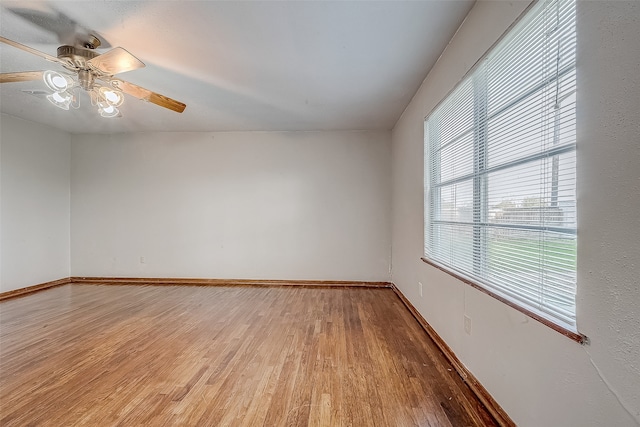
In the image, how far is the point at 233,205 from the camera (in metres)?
4.52

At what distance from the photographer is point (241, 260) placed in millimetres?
4500

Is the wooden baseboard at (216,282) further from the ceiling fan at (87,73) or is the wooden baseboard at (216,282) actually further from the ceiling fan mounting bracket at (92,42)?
the ceiling fan mounting bracket at (92,42)

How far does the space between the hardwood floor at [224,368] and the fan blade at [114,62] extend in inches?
85.8

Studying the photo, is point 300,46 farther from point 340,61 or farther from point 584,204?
point 584,204

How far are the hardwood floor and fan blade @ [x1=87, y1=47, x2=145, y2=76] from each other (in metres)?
2.18

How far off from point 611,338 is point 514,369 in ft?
1.96

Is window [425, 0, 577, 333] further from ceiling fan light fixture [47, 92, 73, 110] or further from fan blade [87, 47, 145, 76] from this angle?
ceiling fan light fixture [47, 92, 73, 110]

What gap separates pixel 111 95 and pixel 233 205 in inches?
94.3

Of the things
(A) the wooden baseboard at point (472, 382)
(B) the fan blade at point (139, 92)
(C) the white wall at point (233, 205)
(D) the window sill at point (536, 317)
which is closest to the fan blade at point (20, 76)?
(B) the fan blade at point (139, 92)

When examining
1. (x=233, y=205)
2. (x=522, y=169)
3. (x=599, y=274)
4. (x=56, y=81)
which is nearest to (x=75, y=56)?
(x=56, y=81)

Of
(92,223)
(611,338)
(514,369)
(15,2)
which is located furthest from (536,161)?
(92,223)

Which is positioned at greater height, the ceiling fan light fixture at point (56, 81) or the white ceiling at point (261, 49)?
the white ceiling at point (261, 49)

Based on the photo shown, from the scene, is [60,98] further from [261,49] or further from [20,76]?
[261,49]

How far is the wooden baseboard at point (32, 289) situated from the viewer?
3.68 m
